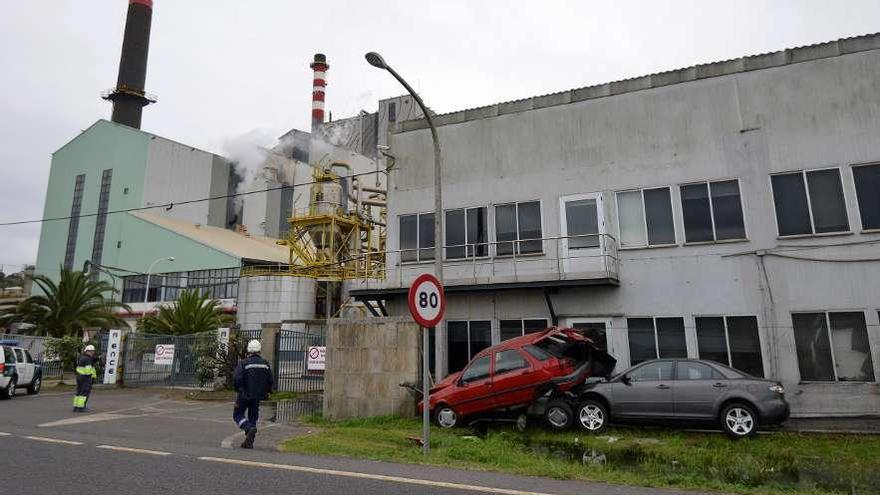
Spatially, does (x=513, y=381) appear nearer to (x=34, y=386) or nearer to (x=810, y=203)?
(x=810, y=203)

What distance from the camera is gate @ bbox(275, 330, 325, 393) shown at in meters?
17.2

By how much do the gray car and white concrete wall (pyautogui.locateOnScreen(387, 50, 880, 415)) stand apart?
3.04 meters

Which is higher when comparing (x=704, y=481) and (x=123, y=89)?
(x=123, y=89)

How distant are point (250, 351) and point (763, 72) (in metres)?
13.3

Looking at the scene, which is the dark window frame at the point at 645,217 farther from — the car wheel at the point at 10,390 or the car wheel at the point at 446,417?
the car wheel at the point at 10,390

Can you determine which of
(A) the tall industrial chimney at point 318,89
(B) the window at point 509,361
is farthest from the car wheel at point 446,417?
(A) the tall industrial chimney at point 318,89

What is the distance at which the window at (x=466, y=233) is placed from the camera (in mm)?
15320

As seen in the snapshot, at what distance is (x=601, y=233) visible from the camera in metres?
13.8

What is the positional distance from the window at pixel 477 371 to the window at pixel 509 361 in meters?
0.23

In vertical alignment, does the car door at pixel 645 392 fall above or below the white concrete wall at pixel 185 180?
below

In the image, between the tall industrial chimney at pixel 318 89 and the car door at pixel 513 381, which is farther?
the tall industrial chimney at pixel 318 89

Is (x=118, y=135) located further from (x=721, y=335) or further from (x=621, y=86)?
(x=721, y=335)

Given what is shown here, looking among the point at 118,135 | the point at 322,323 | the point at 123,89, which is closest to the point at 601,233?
the point at 322,323

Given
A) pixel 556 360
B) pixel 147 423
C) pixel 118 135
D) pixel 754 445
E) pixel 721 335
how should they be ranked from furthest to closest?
pixel 118 135
pixel 721 335
pixel 147 423
pixel 556 360
pixel 754 445
